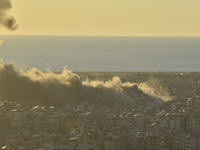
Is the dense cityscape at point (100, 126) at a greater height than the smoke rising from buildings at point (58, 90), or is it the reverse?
the smoke rising from buildings at point (58, 90)

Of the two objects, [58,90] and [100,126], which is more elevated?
[58,90]

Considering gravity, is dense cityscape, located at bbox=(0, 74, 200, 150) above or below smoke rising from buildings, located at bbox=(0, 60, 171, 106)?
below

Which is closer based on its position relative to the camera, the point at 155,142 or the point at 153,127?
the point at 155,142

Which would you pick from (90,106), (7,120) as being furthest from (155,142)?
(90,106)

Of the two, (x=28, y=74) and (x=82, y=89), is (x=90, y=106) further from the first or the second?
(x=28, y=74)

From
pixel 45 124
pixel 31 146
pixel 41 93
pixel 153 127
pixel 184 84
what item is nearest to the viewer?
pixel 31 146

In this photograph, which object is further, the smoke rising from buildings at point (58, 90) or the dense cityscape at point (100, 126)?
the smoke rising from buildings at point (58, 90)

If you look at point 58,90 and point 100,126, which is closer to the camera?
point 100,126

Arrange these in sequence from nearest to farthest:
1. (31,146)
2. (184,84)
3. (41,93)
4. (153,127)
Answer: (31,146), (153,127), (41,93), (184,84)
